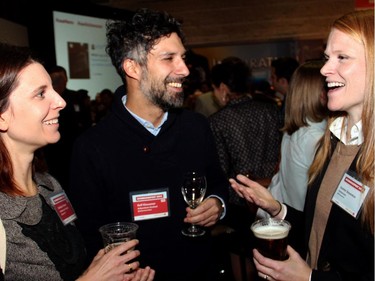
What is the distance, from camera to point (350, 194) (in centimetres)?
160

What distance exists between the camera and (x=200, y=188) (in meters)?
2.06

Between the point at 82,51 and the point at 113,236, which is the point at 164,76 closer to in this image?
the point at 113,236

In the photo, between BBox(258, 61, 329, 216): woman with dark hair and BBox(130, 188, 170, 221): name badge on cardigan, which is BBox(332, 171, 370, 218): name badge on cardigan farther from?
BBox(258, 61, 329, 216): woman with dark hair

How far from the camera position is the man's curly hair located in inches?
87.0

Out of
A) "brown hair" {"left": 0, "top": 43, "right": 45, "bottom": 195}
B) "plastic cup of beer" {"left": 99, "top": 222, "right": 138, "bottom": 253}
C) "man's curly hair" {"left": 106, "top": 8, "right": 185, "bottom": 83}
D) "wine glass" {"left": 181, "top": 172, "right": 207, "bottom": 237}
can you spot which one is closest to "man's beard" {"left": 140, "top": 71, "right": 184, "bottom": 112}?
→ "man's curly hair" {"left": 106, "top": 8, "right": 185, "bottom": 83}

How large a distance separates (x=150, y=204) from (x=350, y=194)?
3.07 feet

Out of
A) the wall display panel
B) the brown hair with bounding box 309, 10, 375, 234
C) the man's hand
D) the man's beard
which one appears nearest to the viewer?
the brown hair with bounding box 309, 10, 375, 234

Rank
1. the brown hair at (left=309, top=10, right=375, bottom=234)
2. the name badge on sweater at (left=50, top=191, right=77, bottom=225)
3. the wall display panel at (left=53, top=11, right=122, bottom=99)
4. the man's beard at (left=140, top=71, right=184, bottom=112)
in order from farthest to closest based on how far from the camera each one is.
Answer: the wall display panel at (left=53, top=11, right=122, bottom=99)
the man's beard at (left=140, top=71, right=184, bottom=112)
the name badge on sweater at (left=50, top=191, right=77, bottom=225)
the brown hair at (left=309, top=10, right=375, bottom=234)

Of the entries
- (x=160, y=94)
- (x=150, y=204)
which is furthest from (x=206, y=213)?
(x=160, y=94)

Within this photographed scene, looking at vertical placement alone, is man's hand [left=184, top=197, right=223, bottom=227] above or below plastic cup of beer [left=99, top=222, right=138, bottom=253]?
below

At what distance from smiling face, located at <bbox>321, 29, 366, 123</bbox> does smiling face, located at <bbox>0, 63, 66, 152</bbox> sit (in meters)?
1.16

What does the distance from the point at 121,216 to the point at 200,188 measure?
1.36 ft

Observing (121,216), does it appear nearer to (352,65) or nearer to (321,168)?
(321,168)

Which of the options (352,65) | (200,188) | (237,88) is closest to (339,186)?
(352,65)
